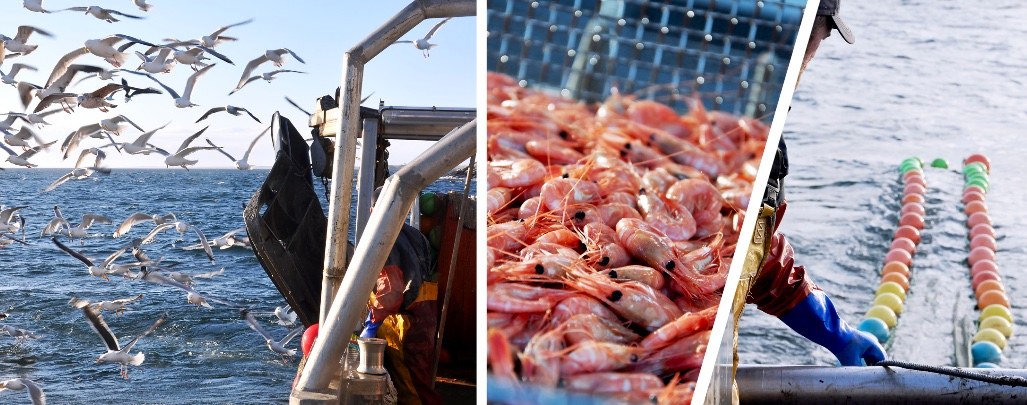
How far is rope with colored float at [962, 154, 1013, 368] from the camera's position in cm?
677

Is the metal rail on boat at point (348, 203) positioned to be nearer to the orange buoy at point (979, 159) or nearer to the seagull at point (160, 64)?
the seagull at point (160, 64)

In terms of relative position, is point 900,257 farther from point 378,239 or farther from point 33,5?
point 33,5

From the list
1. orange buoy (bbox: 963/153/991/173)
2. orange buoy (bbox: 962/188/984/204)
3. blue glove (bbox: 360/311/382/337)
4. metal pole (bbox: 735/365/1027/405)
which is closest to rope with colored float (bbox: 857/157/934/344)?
orange buoy (bbox: 962/188/984/204)

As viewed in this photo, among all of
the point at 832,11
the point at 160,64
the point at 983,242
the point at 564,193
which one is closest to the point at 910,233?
the point at 983,242

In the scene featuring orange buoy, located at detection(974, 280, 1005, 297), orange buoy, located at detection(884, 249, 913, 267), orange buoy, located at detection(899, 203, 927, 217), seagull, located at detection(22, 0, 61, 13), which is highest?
seagull, located at detection(22, 0, 61, 13)

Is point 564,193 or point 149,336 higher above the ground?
point 564,193

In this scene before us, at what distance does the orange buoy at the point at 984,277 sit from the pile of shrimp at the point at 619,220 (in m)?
7.59

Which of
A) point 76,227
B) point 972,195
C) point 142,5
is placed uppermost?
point 142,5

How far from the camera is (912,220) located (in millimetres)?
8961

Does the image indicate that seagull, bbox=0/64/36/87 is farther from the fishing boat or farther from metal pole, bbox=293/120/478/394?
metal pole, bbox=293/120/478/394

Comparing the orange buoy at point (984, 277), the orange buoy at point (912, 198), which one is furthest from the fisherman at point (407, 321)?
the orange buoy at point (912, 198)

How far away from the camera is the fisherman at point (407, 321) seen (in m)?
3.98

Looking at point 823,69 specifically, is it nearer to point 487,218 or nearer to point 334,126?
point 334,126

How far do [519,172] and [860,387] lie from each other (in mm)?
1588
